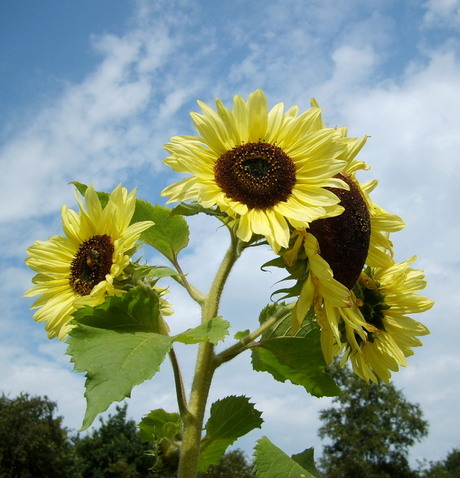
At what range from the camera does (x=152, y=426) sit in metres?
2.44

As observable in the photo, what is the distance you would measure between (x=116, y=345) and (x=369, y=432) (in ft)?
149

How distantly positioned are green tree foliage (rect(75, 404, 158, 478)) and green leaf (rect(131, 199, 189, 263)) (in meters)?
43.6

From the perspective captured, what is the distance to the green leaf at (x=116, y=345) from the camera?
1.69 m

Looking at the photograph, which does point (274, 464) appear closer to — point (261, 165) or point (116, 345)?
point (116, 345)

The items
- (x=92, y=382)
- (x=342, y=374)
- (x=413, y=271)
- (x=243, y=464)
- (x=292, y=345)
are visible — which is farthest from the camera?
(x=243, y=464)

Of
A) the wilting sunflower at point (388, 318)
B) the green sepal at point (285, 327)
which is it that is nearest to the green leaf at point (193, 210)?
the green sepal at point (285, 327)

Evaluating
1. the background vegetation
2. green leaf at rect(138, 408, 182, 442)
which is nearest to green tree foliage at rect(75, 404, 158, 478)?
the background vegetation

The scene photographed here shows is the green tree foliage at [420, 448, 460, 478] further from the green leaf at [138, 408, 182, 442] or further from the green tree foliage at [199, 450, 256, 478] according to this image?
the green leaf at [138, 408, 182, 442]

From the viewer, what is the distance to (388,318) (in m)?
2.55

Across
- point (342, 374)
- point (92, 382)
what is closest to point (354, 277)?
point (92, 382)

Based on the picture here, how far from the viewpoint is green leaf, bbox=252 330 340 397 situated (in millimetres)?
2174

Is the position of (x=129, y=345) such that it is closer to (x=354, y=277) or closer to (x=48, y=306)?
(x=48, y=306)

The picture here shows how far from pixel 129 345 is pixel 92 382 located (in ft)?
0.58

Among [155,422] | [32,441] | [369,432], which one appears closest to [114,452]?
[32,441]
